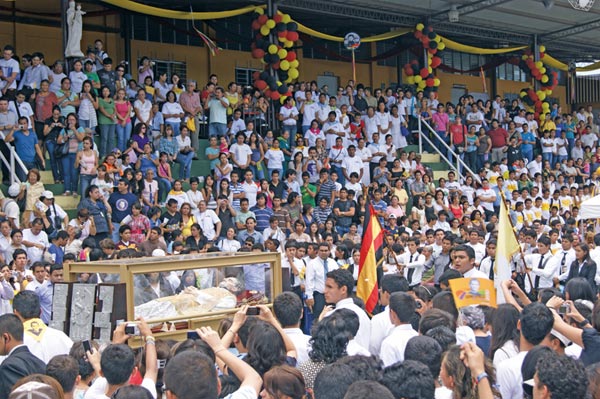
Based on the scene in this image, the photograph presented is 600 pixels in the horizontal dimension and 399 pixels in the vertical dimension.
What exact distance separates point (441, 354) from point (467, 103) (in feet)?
59.4

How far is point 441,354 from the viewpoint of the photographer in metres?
5.07

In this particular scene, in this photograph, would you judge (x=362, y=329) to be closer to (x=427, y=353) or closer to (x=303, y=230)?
(x=427, y=353)

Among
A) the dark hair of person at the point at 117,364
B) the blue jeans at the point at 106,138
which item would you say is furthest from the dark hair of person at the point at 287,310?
the blue jeans at the point at 106,138

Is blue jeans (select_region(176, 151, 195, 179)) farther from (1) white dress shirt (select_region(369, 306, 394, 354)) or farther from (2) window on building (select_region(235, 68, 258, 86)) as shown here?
(1) white dress shirt (select_region(369, 306, 394, 354))

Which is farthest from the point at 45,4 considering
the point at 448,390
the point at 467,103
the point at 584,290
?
the point at 448,390

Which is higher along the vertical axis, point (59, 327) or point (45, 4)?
point (45, 4)

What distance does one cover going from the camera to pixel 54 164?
47.3ft

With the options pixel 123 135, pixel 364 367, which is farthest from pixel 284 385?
pixel 123 135

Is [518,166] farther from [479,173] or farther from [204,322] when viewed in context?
[204,322]

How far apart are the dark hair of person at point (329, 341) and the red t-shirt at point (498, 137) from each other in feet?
56.7

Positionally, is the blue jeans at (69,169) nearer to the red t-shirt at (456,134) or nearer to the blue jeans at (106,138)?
the blue jeans at (106,138)

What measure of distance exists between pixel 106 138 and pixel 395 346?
10234 millimetres

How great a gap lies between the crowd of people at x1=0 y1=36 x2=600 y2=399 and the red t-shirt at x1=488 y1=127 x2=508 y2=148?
57 millimetres

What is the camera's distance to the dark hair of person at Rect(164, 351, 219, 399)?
12.7ft
